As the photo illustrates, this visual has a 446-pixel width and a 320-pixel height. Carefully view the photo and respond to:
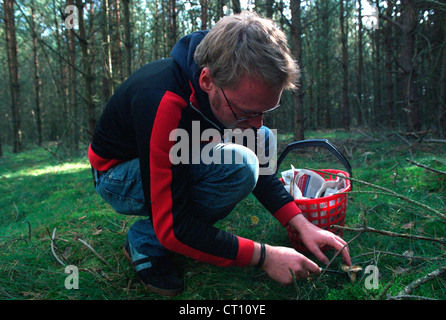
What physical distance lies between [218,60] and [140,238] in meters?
0.97

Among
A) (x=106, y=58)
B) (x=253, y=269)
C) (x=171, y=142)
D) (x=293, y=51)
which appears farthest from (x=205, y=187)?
(x=106, y=58)

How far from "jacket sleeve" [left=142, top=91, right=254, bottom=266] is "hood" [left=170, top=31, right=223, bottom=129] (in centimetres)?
8

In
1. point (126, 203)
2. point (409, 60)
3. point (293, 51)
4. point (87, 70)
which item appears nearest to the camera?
point (126, 203)

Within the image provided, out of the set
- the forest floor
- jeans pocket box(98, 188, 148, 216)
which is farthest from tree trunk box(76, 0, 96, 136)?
jeans pocket box(98, 188, 148, 216)

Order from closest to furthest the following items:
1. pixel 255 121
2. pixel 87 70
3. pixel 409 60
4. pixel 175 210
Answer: pixel 175 210 < pixel 255 121 < pixel 87 70 < pixel 409 60

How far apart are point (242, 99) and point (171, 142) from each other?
0.33 m

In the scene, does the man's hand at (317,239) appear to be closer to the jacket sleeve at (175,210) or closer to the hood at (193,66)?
the jacket sleeve at (175,210)

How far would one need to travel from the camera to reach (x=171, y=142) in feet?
3.88

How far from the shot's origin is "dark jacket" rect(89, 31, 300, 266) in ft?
3.79

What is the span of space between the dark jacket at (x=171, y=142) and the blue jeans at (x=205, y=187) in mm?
147

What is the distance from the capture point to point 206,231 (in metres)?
1.22

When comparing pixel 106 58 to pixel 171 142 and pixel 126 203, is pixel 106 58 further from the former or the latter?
pixel 171 142

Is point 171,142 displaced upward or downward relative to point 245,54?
downward
